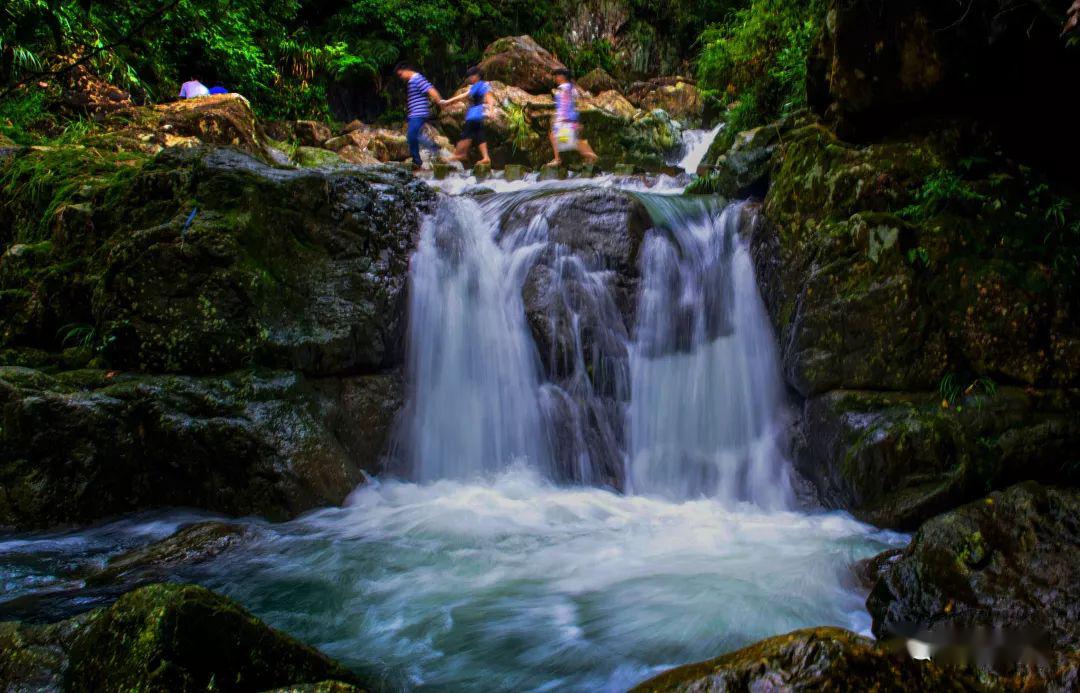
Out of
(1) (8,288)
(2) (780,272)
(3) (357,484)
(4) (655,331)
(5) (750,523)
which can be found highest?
(1) (8,288)

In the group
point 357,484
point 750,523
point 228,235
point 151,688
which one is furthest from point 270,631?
point 228,235

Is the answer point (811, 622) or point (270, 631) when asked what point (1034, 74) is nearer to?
point (811, 622)

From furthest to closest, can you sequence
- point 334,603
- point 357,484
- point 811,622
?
point 357,484, point 334,603, point 811,622

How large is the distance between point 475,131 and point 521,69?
378 cm

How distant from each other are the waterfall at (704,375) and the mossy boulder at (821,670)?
119 inches

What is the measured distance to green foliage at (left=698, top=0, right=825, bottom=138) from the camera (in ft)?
25.8

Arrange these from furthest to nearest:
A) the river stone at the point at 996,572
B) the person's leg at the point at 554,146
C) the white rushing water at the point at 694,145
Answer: the white rushing water at the point at 694,145
the person's leg at the point at 554,146
the river stone at the point at 996,572

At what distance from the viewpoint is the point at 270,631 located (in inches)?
88.8

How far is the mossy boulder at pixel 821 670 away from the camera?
2.07 m

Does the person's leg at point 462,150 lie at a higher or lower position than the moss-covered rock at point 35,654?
higher

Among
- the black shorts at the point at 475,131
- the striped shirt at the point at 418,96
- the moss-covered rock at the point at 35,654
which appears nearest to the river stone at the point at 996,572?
the moss-covered rock at the point at 35,654

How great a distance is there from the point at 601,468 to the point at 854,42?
432 centimetres

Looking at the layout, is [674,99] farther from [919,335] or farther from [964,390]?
[964,390]

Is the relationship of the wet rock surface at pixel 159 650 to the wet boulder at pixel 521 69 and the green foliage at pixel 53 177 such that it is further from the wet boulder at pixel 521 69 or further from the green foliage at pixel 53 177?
the wet boulder at pixel 521 69
